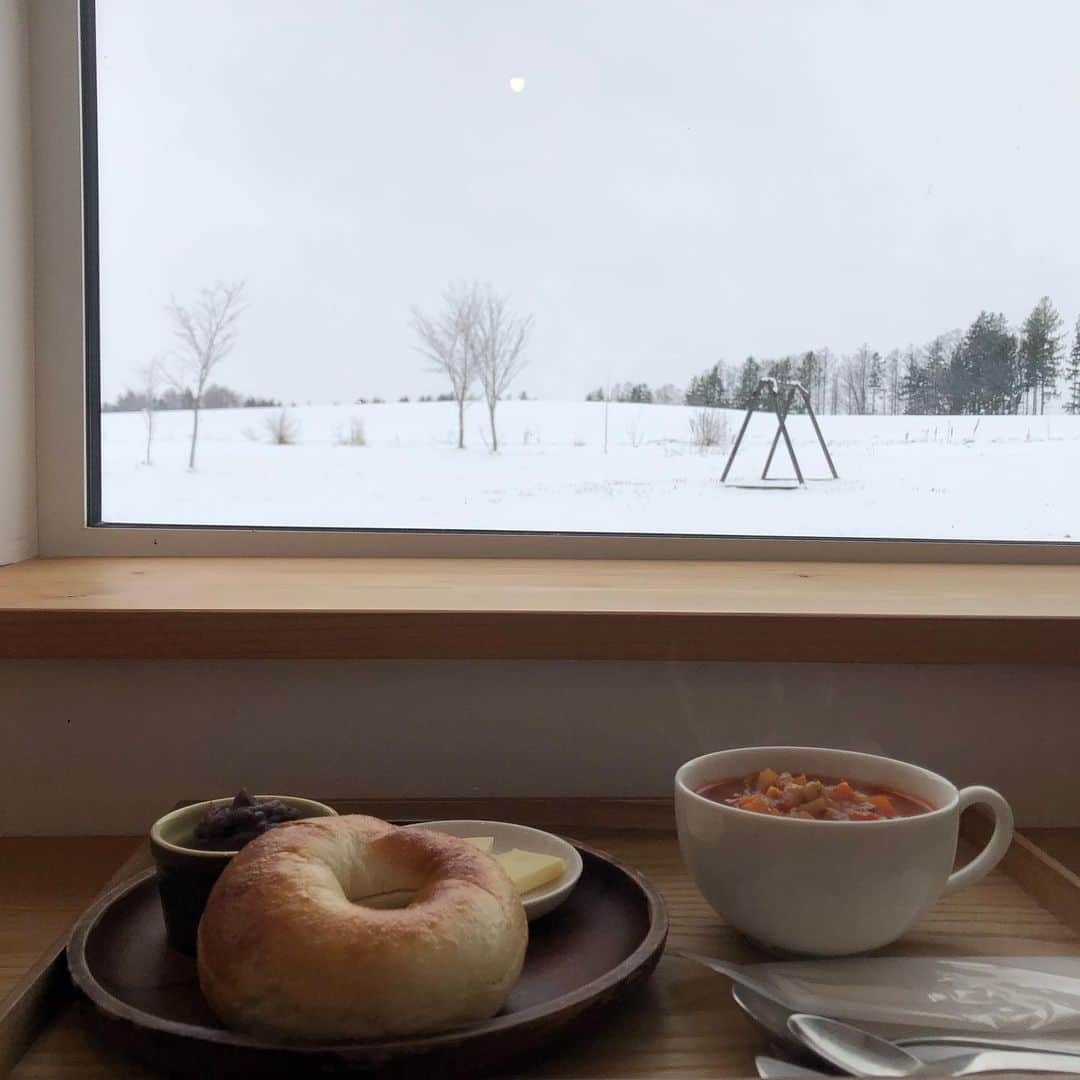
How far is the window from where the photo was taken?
131 centimetres

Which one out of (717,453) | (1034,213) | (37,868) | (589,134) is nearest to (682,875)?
(37,868)

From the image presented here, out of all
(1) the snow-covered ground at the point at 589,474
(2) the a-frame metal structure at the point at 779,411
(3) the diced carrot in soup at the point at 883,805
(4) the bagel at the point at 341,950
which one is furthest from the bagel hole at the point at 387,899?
(2) the a-frame metal structure at the point at 779,411

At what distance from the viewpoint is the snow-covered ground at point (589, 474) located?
1.33 metres

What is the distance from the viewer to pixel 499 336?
4.42 feet

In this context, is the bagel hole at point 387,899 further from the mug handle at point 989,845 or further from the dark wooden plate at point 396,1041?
the mug handle at point 989,845

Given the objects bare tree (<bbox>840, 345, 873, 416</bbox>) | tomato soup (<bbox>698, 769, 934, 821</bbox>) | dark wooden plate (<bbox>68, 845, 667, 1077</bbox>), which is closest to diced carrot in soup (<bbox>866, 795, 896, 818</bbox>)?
tomato soup (<bbox>698, 769, 934, 821</bbox>)

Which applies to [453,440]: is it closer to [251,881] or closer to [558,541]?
[558,541]

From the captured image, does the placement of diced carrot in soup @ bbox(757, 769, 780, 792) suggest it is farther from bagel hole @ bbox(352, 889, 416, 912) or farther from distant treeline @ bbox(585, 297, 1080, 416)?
distant treeline @ bbox(585, 297, 1080, 416)

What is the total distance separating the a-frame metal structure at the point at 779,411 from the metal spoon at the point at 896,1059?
874mm

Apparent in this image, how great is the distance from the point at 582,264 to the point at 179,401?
493 mm

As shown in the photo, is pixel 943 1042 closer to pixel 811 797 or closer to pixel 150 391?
pixel 811 797

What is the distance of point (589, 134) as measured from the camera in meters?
1.33

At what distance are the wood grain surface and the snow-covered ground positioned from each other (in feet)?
1.57

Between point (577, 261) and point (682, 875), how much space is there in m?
0.77
